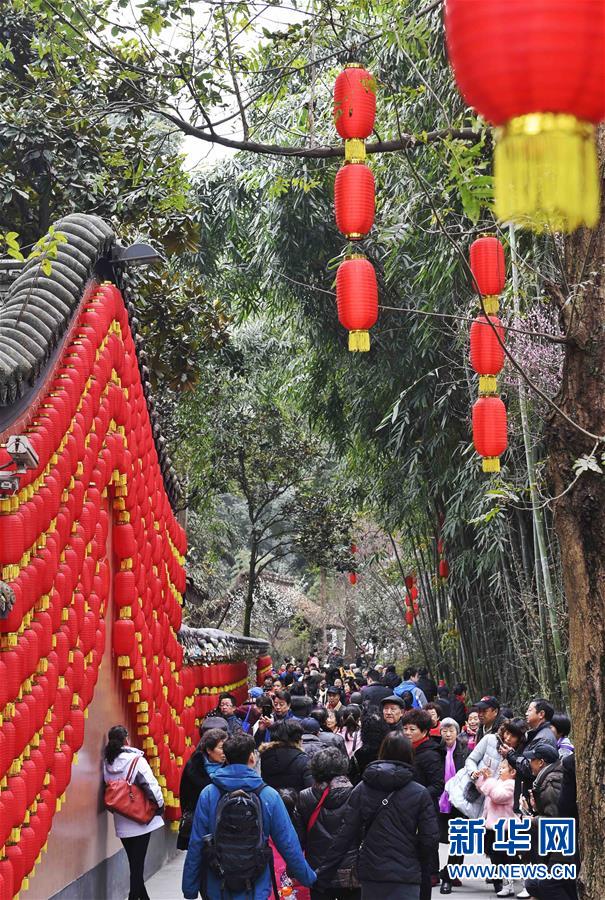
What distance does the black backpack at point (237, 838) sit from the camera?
482 cm

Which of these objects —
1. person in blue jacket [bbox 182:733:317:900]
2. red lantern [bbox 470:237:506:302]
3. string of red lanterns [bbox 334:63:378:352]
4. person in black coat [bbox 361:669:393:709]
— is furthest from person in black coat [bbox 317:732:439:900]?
person in black coat [bbox 361:669:393:709]

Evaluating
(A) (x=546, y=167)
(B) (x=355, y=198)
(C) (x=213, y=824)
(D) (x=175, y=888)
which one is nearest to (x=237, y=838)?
(C) (x=213, y=824)

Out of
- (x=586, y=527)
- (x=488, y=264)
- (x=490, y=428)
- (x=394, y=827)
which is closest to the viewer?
(x=586, y=527)

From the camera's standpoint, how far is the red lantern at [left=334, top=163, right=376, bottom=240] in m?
7.05

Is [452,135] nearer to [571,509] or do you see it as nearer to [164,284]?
[571,509]

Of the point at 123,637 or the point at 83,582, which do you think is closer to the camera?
the point at 83,582

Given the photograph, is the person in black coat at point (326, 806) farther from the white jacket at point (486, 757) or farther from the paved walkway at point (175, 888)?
the white jacket at point (486, 757)

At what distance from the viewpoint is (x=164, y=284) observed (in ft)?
37.7

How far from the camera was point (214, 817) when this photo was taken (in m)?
4.91

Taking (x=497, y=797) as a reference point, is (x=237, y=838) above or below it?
below

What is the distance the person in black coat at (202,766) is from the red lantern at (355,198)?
298 cm

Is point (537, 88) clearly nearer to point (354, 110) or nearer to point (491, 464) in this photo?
point (354, 110)

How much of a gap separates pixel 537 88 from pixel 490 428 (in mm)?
6374

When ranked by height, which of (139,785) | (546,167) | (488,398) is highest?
(488,398)
